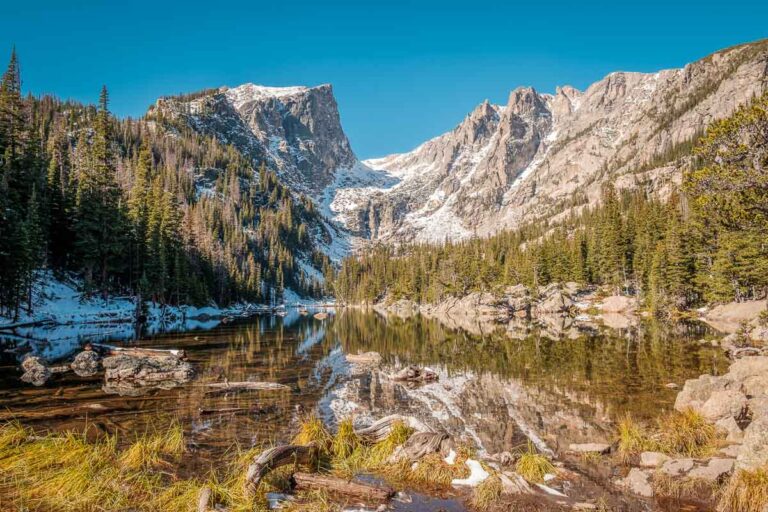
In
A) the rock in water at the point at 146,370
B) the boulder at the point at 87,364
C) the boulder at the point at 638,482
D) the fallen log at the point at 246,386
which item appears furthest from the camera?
the boulder at the point at 87,364

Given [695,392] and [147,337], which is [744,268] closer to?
[695,392]

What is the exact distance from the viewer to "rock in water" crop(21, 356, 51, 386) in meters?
21.9

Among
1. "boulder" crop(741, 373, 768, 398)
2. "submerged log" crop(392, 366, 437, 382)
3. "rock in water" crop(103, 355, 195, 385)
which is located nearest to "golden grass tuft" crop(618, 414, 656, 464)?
"boulder" crop(741, 373, 768, 398)

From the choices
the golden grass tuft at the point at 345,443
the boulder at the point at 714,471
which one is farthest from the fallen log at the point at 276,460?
the boulder at the point at 714,471

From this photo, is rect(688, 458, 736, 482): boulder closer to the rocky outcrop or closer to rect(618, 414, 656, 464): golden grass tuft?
the rocky outcrop

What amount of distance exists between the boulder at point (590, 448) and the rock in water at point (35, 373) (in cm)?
2549

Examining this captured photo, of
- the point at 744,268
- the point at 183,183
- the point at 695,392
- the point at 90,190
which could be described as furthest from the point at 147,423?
the point at 183,183

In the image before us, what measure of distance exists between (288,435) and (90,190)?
231 ft

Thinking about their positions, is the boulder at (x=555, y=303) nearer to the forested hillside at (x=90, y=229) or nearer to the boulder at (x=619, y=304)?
the boulder at (x=619, y=304)

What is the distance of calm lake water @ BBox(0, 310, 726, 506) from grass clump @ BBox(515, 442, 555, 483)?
3.06 metres

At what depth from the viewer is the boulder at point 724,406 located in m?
14.0

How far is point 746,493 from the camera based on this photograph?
788 cm

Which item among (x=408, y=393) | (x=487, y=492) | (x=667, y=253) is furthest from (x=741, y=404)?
(x=667, y=253)

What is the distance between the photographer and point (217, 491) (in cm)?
771
